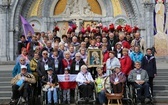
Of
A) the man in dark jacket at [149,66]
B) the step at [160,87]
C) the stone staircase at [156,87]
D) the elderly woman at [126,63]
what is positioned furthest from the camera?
the step at [160,87]

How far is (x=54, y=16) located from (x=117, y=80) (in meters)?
11.3

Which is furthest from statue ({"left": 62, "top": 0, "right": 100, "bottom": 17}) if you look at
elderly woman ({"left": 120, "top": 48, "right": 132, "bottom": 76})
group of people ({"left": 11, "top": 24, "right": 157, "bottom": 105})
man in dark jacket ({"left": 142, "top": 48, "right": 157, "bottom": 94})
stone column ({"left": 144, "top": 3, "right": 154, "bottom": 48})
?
elderly woman ({"left": 120, "top": 48, "right": 132, "bottom": 76})

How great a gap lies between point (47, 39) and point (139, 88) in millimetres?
4055

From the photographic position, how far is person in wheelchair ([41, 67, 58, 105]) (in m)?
13.3

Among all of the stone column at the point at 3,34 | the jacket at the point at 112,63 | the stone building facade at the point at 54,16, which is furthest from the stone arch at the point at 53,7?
the jacket at the point at 112,63

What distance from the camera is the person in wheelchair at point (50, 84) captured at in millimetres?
13281

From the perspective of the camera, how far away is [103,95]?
13266 millimetres

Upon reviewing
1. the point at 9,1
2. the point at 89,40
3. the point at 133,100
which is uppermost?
the point at 9,1

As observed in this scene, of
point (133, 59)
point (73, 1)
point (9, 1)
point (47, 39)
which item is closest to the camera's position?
point (133, 59)

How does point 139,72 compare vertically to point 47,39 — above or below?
below

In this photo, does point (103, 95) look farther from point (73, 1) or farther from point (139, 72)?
point (73, 1)

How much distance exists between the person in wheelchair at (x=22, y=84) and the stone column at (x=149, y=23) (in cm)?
1059

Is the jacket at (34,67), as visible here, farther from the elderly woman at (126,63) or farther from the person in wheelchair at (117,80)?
the elderly woman at (126,63)

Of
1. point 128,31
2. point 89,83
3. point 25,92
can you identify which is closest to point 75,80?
point 89,83
